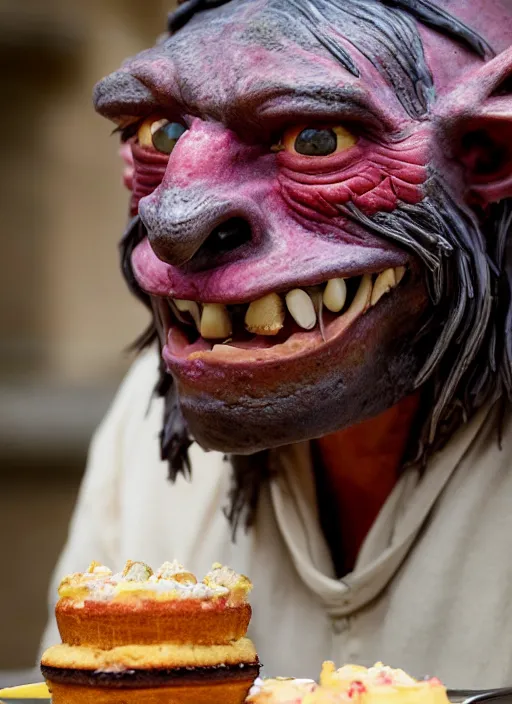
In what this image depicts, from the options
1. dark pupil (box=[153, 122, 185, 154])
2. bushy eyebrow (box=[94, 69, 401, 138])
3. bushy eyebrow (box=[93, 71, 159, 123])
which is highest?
bushy eyebrow (box=[94, 69, 401, 138])

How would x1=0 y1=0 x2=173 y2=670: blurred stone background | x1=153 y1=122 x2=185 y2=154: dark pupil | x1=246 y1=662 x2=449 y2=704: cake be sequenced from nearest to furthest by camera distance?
x1=246 y1=662 x2=449 y2=704: cake < x1=153 y1=122 x2=185 y2=154: dark pupil < x1=0 y1=0 x2=173 y2=670: blurred stone background

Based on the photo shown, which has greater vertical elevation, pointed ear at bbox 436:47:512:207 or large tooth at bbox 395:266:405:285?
pointed ear at bbox 436:47:512:207

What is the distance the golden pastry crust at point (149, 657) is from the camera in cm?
90

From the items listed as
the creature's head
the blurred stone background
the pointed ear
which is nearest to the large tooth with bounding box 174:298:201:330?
the creature's head

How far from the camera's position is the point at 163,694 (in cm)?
89

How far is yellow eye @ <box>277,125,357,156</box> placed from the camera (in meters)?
1.03

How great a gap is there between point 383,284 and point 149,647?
0.99ft

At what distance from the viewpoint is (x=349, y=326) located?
1.03 m

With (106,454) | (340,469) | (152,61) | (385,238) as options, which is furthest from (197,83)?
(106,454)

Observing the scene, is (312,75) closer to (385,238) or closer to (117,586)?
(385,238)

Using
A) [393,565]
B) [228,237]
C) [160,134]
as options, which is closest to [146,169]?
[160,134]

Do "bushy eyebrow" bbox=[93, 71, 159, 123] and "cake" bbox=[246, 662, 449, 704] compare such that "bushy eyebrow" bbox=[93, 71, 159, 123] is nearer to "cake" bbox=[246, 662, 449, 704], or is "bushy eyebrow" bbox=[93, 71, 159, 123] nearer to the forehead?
the forehead

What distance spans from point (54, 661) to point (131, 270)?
366 mm

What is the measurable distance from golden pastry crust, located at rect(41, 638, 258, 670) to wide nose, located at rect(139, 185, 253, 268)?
0.86 ft
